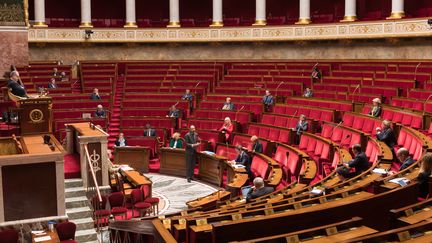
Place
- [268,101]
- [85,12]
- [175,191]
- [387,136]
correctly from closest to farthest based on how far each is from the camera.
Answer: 1. [387,136]
2. [175,191]
3. [268,101]
4. [85,12]

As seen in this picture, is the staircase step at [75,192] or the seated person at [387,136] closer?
the staircase step at [75,192]

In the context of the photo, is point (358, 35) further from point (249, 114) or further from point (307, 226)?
point (307, 226)

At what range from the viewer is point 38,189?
7254mm

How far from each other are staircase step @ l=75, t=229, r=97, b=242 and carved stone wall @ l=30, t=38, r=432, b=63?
12.8m

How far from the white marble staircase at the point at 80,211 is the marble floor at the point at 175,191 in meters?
1.78

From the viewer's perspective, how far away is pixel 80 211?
8055mm

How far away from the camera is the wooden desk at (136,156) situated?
43.7ft

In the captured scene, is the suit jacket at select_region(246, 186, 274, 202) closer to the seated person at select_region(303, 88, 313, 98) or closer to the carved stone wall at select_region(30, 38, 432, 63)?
the seated person at select_region(303, 88, 313, 98)

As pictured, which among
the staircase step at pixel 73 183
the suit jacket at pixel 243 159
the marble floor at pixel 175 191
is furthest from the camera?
the suit jacket at pixel 243 159

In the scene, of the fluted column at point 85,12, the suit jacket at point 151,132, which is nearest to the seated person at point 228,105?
the suit jacket at point 151,132

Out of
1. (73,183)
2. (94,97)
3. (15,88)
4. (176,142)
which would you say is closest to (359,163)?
(73,183)

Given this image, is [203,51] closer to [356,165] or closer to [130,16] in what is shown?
[130,16]

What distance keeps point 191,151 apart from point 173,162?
1.10 meters

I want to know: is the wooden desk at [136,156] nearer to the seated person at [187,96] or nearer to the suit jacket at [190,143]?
the suit jacket at [190,143]
